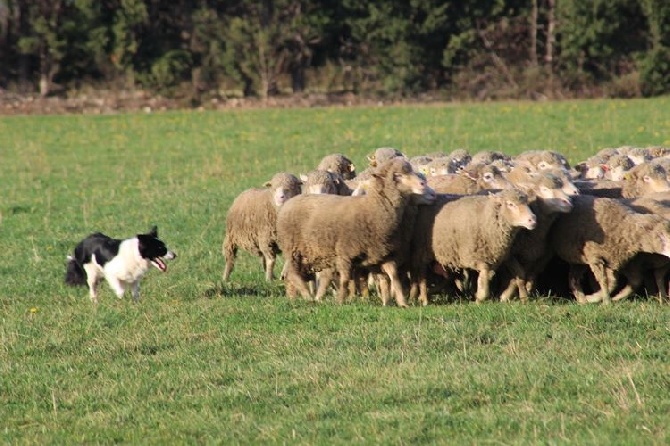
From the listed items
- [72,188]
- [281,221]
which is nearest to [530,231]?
[281,221]

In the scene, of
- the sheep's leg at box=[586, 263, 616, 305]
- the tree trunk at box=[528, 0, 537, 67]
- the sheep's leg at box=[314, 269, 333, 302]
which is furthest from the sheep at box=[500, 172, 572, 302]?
the tree trunk at box=[528, 0, 537, 67]

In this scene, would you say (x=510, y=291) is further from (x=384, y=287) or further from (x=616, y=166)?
(x=616, y=166)

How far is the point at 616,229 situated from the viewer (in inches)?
415

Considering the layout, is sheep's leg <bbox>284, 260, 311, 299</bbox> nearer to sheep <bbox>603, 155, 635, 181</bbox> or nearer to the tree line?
sheep <bbox>603, 155, 635, 181</bbox>

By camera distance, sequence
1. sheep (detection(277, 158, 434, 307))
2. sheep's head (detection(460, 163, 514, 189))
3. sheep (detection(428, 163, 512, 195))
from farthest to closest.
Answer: sheep (detection(428, 163, 512, 195)) → sheep's head (detection(460, 163, 514, 189)) → sheep (detection(277, 158, 434, 307))

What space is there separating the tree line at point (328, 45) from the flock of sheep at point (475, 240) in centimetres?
3398

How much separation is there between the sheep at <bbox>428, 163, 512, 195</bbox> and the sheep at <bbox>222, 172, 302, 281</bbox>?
1560mm

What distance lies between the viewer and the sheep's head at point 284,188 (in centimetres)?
1234

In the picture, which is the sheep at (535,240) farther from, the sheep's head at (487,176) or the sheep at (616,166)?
the sheep at (616,166)

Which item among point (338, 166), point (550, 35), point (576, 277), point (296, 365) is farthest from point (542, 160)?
point (550, 35)

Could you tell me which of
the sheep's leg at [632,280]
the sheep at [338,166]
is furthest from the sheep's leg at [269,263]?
the sheep's leg at [632,280]

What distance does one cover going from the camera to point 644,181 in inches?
490

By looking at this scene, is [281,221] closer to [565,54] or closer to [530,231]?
[530,231]

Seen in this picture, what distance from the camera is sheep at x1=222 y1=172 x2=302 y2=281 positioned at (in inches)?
498
